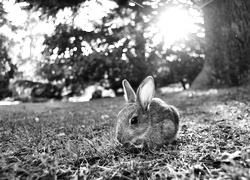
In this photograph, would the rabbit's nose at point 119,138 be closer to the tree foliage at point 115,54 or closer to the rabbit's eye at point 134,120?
the rabbit's eye at point 134,120

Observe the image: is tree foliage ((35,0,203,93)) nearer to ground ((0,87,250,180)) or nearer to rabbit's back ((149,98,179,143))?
ground ((0,87,250,180))

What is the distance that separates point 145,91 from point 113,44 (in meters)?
5.68

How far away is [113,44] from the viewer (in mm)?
9195

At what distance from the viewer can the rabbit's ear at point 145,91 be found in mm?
3777

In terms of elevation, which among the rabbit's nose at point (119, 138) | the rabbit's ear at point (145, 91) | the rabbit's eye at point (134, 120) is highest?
the rabbit's ear at point (145, 91)

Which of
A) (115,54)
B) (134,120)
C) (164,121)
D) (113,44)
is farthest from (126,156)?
(115,54)

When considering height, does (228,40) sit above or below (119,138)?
above

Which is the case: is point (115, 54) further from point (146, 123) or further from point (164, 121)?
point (146, 123)

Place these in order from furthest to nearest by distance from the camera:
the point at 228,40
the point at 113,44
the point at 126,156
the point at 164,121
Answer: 1. the point at 228,40
2. the point at 113,44
3. the point at 164,121
4. the point at 126,156

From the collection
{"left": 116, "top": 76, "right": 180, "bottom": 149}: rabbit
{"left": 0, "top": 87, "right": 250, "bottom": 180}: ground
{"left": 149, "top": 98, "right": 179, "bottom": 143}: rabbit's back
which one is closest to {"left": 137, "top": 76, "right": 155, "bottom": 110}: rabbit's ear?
{"left": 116, "top": 76, "right": 180, "bottom": 149}: rabbit

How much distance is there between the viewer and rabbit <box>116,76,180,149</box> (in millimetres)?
3590

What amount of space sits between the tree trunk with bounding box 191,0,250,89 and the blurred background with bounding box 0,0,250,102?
0.03 metres

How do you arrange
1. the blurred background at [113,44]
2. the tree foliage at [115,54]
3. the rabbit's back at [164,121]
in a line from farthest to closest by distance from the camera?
the tree foliage at [115,54]
the blurred background at [113,44]
the rabbit's back at [164,121]

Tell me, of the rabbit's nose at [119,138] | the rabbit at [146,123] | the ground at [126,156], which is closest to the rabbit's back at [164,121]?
the rabbit at [146,123]
